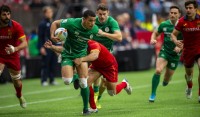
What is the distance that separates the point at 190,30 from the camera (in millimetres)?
14961

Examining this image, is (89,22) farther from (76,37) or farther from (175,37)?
(175,37)

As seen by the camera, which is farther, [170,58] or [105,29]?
[170,58]

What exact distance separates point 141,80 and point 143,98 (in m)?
6.61

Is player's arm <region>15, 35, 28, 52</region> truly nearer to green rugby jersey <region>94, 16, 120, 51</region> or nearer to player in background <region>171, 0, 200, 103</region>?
green rugby jersey <region>94, 16, 120, 51</region>

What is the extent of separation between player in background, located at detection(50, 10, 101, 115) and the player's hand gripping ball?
0.32ft

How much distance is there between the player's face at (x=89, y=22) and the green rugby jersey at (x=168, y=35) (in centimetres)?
367

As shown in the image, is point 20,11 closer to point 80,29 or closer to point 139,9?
point 139,9

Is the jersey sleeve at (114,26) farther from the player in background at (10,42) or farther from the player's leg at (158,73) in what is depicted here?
the player in background at (10,42)

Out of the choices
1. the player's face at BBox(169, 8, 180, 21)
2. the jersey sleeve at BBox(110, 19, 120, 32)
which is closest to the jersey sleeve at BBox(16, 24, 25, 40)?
the jersey sleeve at BBox(110, 19, 120, 32)

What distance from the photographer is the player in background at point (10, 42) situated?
564 inches

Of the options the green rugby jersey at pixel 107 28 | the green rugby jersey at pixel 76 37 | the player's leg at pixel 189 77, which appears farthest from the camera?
the player's leg at pixel 189 77

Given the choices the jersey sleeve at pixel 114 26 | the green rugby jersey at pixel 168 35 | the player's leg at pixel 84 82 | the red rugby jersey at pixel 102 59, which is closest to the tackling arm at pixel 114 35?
the jersey sleeve at pixel 114 26

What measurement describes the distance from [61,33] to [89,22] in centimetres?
65

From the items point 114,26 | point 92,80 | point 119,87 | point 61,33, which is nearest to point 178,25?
point 114,26
